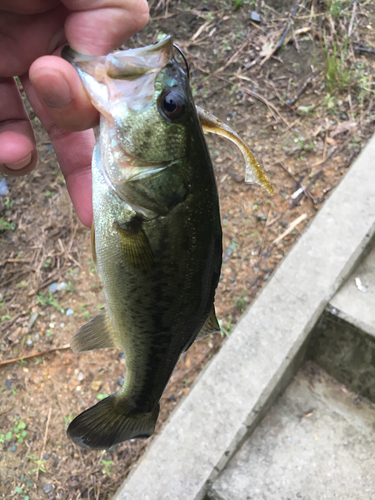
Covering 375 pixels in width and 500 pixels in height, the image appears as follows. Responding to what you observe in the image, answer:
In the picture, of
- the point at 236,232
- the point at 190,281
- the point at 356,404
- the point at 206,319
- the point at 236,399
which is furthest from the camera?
the point at 236,232

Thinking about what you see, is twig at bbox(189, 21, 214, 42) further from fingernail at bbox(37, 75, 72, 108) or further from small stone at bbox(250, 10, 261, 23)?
fingernail at bbox(37, 75, 72, 108)

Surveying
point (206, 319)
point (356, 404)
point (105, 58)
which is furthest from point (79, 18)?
point (356, 404)

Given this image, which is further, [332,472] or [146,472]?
[332,472]

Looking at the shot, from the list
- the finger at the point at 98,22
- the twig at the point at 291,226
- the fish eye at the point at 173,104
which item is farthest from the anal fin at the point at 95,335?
the twig at the point at 291,226

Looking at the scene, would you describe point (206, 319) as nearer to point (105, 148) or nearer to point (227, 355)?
point (105, 148)

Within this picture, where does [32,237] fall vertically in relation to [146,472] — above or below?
above

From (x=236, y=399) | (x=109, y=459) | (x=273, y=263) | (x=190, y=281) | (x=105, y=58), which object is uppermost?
(x=105, y=58)

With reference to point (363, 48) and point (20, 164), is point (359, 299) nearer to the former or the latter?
point (20, 164)

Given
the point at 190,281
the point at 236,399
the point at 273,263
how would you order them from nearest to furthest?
1. the point at 190,281
2. the point at 236,399
3. the point at 273,263
